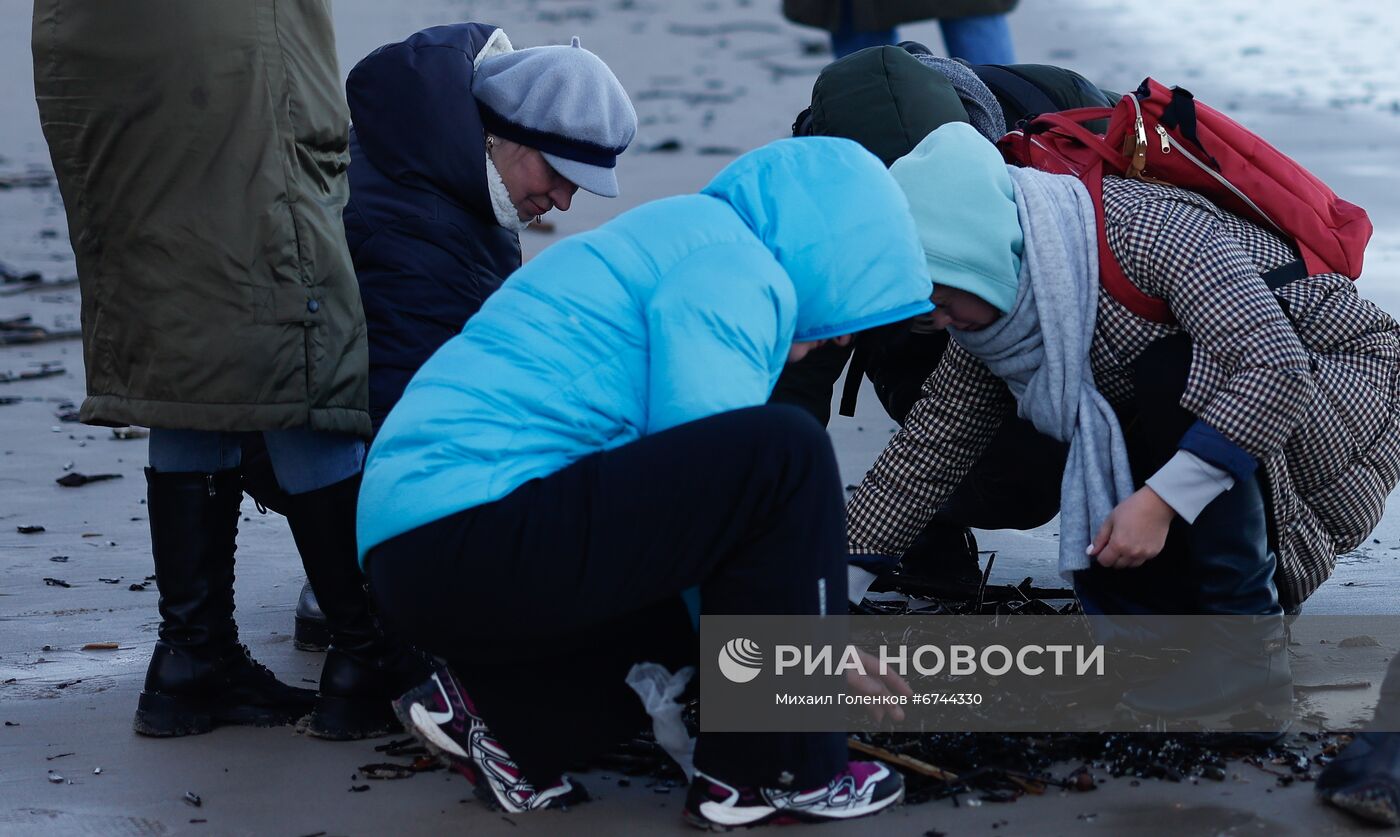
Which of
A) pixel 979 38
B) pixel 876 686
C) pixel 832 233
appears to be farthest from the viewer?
pixel 979 38

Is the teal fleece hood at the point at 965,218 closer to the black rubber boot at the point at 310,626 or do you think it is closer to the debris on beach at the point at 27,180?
the black rubber boot at the point at 310,626

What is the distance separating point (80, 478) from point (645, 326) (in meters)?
2.49

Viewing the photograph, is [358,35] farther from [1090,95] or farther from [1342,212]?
[1342,212]

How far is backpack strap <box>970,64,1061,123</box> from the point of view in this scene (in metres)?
3.71

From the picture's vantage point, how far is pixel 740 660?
2.43 meters

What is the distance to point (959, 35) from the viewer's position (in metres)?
6.29

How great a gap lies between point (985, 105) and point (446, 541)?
1.79 metres

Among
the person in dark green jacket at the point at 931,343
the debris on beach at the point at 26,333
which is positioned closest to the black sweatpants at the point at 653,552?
the person in dark green jacket at the point at 931,343

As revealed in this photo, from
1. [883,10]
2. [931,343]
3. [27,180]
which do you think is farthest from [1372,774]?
[27,180]

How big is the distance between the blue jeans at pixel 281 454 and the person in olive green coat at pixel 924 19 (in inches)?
148

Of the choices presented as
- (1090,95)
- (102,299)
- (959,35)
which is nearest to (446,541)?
(102,299)

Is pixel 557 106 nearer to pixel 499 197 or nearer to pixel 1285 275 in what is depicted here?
pixel 499 197

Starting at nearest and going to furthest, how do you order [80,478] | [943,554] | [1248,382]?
1. [1248,382]
2. [943,554]
3. [80,478]

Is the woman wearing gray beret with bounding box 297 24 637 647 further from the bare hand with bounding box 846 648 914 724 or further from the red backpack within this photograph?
the bare hand with bounding box 846 648 914 724
